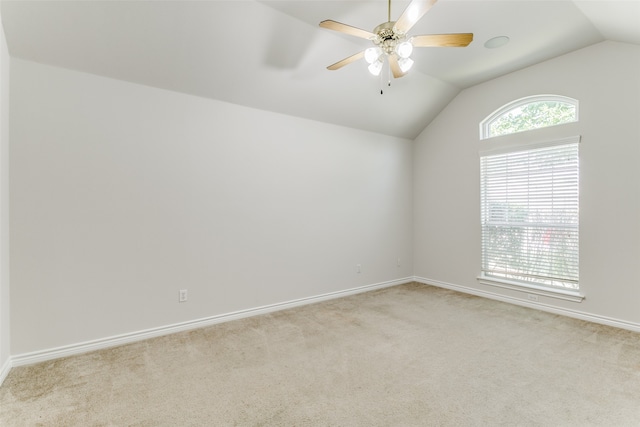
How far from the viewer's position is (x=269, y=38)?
2.88 meters

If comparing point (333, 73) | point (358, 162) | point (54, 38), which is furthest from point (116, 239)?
point (358, 162)

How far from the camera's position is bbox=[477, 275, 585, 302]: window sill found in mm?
3520

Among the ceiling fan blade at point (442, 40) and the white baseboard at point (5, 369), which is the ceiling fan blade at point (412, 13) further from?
the white baseboard at point (5, 369)

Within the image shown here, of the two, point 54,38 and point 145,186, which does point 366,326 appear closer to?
point 145,186

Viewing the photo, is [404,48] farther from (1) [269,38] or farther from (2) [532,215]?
(2) [532,215]

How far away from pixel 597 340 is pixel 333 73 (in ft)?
12.6

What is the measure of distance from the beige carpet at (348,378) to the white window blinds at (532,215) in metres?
0.76

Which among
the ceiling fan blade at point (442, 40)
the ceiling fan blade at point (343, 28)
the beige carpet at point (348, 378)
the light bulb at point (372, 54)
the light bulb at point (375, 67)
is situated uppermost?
the ceiling fan blade at point (343, 28)

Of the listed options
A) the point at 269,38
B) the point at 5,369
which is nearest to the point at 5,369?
the point at 5,369

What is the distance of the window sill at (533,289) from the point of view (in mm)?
3520

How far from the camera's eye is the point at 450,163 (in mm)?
4820

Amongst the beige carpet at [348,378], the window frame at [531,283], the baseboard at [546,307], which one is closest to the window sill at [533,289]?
→ the window frame at [531,283]

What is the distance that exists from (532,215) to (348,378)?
10.8 ft

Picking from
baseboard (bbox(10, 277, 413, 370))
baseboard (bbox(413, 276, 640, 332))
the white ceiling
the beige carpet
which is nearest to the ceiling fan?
the white ceiling
